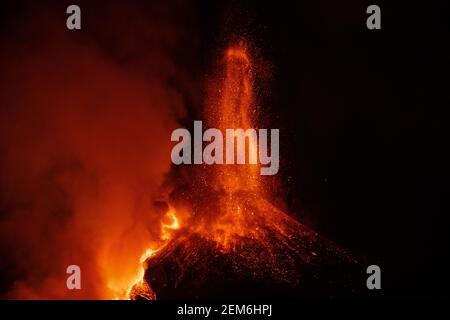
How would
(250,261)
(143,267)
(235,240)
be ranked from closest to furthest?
1. (143,267)
2. (250,261)
3. (235,240)

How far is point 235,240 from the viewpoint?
922 cm

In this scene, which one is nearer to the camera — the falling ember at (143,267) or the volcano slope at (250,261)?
the falling ember at (143,267)

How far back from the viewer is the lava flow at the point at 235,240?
806 cm

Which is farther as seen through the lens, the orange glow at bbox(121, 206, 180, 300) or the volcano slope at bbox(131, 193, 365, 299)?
the volcano slope at bbox(131, 193, 365, 299)

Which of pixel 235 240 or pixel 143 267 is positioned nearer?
pixel 143 267

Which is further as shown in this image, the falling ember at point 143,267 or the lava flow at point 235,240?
the lava flow at point 235,240

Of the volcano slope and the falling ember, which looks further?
the volcano slope

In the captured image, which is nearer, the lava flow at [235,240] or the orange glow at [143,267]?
the orange glow at [143,267]

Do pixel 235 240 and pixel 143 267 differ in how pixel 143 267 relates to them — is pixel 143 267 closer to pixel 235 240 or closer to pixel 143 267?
pixel 143 267

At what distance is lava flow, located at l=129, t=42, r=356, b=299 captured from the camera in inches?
317

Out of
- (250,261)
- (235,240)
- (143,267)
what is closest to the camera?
(143,267)

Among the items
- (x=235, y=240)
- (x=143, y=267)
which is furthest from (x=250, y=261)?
(x=143, y=267)

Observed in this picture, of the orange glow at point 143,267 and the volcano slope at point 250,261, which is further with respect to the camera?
the volcano slope at point 250,261

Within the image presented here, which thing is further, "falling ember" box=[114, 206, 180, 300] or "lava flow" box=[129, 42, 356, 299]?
"lava flow" box=[129, 42, 356, 299]
